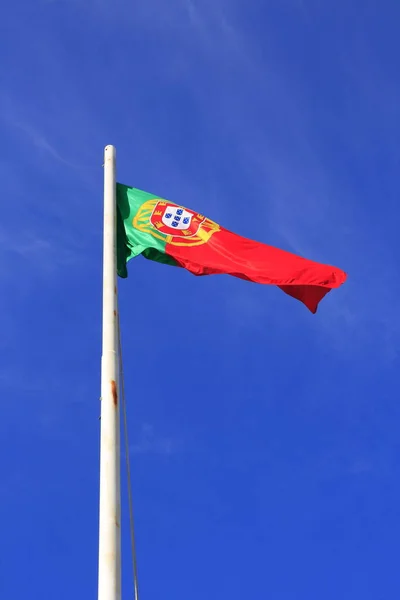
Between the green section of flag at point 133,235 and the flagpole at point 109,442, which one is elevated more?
the green section of flag at point 133,235

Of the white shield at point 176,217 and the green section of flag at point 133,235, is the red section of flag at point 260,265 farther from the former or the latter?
the white shield at point 176,217

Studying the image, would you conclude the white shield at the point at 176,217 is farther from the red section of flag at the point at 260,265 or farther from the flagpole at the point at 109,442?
the flagpole at the point at 109,442

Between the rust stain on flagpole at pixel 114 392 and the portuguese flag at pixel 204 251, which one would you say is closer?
the rust stain on flagpole at pixel 114 392

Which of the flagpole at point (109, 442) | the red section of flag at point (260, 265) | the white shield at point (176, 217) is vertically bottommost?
the flagpole at point (109, 442)

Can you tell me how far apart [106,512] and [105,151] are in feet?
27.2

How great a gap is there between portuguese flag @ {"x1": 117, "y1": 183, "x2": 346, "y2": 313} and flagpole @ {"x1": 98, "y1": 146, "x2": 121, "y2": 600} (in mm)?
1660

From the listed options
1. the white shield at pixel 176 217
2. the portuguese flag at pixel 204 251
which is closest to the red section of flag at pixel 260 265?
the portuguese flag at pixel 204 251

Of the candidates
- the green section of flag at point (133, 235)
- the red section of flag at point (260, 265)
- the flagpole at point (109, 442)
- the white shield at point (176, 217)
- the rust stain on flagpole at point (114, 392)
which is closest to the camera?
the flagpole at point (109, 442)

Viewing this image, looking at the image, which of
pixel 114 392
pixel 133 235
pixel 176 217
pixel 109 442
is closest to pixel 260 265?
pixel 176 217

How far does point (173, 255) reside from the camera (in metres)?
15.4

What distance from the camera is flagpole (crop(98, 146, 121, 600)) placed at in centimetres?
964

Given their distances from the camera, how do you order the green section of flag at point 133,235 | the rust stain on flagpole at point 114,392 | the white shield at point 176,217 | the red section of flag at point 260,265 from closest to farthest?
1. the rust stain on flagpole at point 114,392
2. the red section of flag at point 260,265
3. the green section of flag at point 133,235
4. the white shield at point 176,217

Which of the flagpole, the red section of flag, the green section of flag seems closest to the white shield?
the green section of flag

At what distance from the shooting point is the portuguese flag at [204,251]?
15102mm
